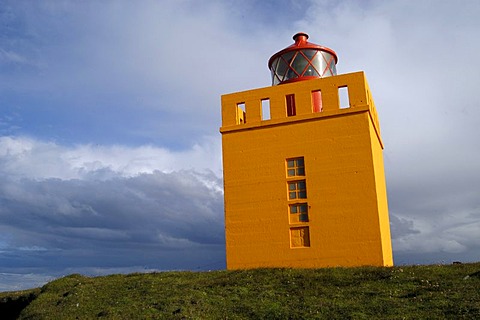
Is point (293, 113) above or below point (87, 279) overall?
above

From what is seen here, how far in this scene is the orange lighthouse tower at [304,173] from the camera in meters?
18.2

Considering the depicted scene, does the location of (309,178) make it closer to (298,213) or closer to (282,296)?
(298,213)

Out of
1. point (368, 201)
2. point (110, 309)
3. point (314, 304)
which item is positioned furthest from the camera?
point (368, 201)

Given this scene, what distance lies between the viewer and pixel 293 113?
20031 mm

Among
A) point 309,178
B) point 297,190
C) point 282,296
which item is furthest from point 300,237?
point 282,296

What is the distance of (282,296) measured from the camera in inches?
575

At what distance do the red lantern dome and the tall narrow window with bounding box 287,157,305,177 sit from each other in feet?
12.0

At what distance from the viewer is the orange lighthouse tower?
18.2 m

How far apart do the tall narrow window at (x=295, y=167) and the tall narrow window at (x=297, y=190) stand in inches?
12.9

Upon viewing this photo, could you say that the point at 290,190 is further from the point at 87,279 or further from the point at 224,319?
the point at 87,279

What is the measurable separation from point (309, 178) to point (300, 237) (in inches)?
90.0

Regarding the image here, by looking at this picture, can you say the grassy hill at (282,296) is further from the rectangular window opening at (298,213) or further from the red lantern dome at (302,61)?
the red lantern dome at (302,61)

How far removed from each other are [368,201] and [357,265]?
2.36 metres

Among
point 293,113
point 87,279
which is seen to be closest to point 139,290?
point 87,279
